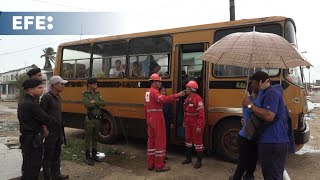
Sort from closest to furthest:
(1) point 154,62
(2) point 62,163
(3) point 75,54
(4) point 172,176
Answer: (4) point 172,176
(2) point 62,163
(1) point 154,62
(3) point 75,54

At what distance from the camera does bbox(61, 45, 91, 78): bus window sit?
949 cm

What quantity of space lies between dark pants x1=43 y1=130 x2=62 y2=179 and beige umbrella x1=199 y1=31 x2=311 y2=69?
2.75 m

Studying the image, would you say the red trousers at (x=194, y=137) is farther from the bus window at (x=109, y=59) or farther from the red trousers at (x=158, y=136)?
the bus window at (x=109, y=59)

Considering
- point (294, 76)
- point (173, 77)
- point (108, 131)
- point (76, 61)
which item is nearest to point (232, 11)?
point (76, 61)

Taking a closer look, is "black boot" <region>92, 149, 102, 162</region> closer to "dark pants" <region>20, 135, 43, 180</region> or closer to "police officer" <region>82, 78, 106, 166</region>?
"police officer" <region>82, 78, 106, 166</region>

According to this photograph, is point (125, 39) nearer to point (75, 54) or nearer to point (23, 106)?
point (75, 54)

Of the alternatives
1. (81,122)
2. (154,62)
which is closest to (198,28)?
(154,62)

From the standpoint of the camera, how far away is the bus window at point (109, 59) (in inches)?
340

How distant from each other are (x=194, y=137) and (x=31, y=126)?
3199mm

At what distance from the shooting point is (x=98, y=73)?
30.1 feet

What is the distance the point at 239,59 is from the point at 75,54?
637 cm

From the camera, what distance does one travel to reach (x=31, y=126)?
453cm

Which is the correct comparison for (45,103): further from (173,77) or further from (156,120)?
(173,77)

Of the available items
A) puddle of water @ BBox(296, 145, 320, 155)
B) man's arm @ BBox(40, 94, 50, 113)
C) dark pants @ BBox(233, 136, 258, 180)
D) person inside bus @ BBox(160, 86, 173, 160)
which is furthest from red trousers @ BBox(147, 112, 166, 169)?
puddle of water @ BBox(296, 145, 320, 155)
